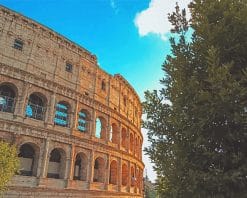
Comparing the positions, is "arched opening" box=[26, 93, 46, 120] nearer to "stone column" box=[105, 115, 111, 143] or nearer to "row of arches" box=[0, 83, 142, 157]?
"row of arches" box=[0, 83, 142, 157]

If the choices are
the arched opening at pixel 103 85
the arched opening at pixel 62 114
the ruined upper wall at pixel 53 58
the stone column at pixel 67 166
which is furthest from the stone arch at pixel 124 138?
the stone column at pixel 67 166

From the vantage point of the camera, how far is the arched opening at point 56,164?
21.9m

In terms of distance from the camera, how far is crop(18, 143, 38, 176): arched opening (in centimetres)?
2016

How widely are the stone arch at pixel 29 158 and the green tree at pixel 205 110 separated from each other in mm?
15277

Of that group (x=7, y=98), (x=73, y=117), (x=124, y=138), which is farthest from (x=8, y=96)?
(x=124, y=138)

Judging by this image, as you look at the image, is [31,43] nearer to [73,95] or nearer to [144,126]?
[73,95]

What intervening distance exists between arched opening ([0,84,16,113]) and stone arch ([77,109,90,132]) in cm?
639

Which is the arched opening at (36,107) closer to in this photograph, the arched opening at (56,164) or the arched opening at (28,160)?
the arched opening at (28,160)

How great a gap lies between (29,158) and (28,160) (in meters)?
0.22

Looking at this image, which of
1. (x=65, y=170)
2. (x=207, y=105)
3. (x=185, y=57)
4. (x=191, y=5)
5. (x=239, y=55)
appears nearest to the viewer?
(x=207, y=105)

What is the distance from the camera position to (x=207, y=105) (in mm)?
6238

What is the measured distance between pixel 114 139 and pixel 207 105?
23451 mm

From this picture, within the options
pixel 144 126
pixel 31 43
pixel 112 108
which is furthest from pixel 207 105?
pixel 112 108

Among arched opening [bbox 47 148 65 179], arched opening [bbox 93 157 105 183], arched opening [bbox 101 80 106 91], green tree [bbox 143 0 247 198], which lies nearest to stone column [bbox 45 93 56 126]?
arched opening [bbox 47 148 65 179]
